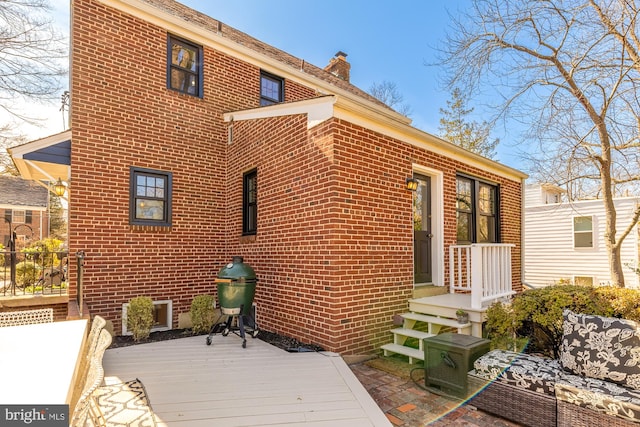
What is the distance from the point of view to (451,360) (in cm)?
397

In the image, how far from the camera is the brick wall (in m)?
5.02

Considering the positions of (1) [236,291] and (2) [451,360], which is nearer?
(2) [451,360]

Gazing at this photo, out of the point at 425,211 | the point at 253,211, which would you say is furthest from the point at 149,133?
the point at 425,211

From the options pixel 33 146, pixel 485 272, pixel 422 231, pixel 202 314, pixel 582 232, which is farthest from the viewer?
pixel 582 232

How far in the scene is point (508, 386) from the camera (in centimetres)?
357

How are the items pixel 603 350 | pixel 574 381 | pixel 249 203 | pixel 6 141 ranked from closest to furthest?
1. pixel 574 381
2. pixel 603 350
3. pixel 249 203
4. pixel 6 141

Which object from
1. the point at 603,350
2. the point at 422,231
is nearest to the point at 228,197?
the point at 422,231

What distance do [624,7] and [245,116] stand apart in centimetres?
738

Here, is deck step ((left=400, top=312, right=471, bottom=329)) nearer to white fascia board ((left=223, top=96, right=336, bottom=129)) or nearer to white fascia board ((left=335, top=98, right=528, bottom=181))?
white fascia board ((left=335, top=98, right=528, bottom=181))

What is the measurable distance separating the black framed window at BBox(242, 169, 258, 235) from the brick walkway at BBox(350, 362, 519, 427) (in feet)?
12.3

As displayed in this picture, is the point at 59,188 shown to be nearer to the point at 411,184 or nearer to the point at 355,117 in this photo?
the point at 355,117

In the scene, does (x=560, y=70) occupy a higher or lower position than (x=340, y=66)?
lower

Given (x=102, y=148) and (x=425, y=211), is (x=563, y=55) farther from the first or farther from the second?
(x=102, y=148)

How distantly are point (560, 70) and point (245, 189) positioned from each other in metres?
7.65
